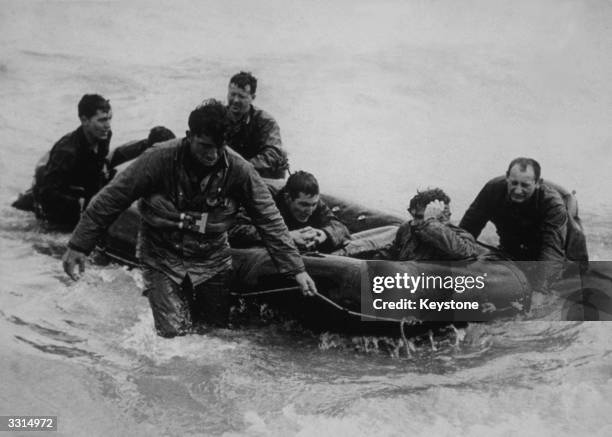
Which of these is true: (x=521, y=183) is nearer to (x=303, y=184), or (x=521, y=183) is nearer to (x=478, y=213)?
(x=478, y=213)

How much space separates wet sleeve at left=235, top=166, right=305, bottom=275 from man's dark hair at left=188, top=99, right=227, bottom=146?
259 mm

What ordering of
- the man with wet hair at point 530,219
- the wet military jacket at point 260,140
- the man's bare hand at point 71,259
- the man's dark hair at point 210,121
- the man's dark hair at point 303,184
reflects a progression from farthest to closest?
the wet military jacket at point 260,140 < the man with wet hair at point 530,219 < the man's dark hair at point 303,184 < the man's bare hand at point 71,259 < the man's dark hair at point 210,121

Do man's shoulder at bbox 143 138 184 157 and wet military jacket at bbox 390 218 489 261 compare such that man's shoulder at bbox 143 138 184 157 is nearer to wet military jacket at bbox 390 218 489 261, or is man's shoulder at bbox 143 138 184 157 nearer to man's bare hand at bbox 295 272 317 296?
man's bare hand at bbox 295 272 317 296

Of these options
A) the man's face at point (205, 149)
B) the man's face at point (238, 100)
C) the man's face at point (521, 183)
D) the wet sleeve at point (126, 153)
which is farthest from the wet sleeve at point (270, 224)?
the wet sleeve at point (126, 153)

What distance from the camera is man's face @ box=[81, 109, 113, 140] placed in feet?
13.4

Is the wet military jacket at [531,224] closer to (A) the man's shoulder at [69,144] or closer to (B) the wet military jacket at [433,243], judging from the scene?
(B) the wet military jacket at [433,243]

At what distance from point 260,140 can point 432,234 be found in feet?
4.81

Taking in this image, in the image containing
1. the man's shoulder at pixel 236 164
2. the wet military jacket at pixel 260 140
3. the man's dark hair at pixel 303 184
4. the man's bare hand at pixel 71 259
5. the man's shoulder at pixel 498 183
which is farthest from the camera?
the wet military jacket at pixel 260 140

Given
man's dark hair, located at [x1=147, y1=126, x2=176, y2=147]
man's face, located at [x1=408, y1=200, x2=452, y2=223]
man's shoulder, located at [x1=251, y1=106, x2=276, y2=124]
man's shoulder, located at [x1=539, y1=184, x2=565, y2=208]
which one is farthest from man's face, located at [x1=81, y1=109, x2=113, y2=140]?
man's shoulder, located at [x1=539, y1=184, x2=565, y2=208]

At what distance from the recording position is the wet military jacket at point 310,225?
11.2 ft

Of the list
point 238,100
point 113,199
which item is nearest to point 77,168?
point 238,100

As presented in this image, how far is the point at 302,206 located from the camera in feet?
11.0

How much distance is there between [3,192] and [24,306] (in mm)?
1374

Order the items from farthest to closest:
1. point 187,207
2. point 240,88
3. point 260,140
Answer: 1. point 260,140
2. point 240,88
3. point 187,207
